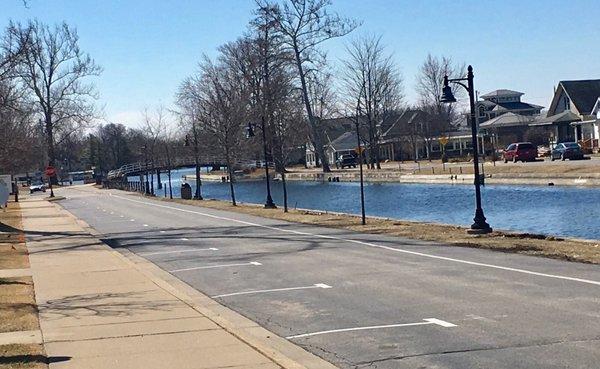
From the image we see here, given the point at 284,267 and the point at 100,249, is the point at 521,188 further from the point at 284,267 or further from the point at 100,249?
the point at 284,267

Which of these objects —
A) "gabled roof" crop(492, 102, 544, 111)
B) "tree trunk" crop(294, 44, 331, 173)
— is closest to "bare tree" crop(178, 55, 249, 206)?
"tree trunk" crop(294, 44, 331, 173)

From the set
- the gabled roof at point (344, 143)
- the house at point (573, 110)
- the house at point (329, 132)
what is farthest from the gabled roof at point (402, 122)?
the house at point (573, 110)

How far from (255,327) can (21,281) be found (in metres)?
7.69

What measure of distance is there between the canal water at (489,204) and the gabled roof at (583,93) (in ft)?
91.5

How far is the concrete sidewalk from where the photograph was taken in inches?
387

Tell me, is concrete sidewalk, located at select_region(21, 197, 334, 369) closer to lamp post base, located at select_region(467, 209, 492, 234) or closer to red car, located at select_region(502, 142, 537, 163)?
lamp post base, located at select_region(467, 209, 492, 234)

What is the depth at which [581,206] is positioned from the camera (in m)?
40.6

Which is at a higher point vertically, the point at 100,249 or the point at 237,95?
the point at 237,95

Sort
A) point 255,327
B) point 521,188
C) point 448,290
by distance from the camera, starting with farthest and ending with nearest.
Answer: point 521,188 → point 448,290 → point 255,327

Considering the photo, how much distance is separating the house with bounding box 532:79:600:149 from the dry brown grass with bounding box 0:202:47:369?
71065 mm

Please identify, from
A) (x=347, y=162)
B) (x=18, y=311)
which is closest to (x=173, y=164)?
(x=347, y=162)

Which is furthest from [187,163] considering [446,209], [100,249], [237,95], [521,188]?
[100,249]

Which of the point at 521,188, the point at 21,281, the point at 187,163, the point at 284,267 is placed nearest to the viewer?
the point at 21,281

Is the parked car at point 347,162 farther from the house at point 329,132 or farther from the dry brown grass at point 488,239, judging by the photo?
the dry brown grass at point 488,239
